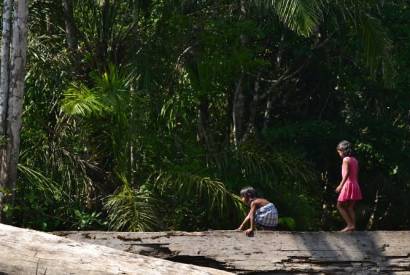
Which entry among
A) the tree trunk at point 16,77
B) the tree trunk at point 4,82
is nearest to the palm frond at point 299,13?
the tree trunk at point 16,77

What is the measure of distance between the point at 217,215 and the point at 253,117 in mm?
2995

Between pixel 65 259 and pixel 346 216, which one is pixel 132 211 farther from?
pixel 65 259

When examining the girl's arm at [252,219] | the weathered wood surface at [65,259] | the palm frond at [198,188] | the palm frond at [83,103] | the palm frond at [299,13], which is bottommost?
the weathered wood surface at [65,259]

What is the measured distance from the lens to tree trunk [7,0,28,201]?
36.0 feet

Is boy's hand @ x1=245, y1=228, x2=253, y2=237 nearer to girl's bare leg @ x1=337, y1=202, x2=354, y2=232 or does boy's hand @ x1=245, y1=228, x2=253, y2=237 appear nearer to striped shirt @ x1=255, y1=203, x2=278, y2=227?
striped shirt @ x1=255, y1=203, x2=278, y2=227

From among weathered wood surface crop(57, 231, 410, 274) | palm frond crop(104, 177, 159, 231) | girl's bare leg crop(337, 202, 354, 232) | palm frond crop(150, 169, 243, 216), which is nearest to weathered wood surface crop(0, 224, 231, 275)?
weathered wood surface crop(57, 231, 410, 274)

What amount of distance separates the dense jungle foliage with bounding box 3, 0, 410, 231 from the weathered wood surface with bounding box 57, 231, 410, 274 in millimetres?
1878

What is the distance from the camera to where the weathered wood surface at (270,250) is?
9.00m

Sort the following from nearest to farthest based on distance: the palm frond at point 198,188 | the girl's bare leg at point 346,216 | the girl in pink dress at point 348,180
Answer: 1. the girl in pink dress at point 348,180
2. the girl's bare leg at point 346,216
3. the palm frond at point 198,188

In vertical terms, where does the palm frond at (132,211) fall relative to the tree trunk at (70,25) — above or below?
below

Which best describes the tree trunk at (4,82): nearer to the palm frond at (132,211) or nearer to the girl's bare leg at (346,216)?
the palm frond at (132,211)

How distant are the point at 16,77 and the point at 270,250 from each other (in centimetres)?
397

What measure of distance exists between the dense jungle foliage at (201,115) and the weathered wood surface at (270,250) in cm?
188

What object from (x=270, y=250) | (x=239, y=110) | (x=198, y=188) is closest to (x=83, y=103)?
(x=198, y=188)
